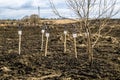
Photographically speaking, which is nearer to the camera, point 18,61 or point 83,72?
point 83,72

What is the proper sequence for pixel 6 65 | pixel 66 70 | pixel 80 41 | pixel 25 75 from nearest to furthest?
pixel 25 75 → pixel 66 70 → pixel 6 65 → pixel 80 41

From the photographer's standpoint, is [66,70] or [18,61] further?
A: [18,61]

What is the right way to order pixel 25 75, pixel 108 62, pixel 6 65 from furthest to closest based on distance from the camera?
pixel 108 62 < pixel 6 65 < pixel 25 75

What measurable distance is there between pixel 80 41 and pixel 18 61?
9442 mm

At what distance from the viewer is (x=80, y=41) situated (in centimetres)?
2278

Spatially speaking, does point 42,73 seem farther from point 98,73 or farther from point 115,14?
point 115,14

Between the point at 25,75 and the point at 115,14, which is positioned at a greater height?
the point at 115,14

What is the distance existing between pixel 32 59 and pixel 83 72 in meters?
3.28

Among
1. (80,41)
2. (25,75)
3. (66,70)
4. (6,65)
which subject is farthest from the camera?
(80,41)

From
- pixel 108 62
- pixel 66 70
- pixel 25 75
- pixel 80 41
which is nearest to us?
pixel 25 75

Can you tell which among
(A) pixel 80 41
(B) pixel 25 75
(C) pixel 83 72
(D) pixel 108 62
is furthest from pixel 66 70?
(A) pixel 80 41

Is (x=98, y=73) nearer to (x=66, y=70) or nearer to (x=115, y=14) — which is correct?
(x=66, y=70)

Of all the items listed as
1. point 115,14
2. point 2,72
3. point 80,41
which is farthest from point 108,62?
point 80,41

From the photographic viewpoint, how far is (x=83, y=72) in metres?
11.9
